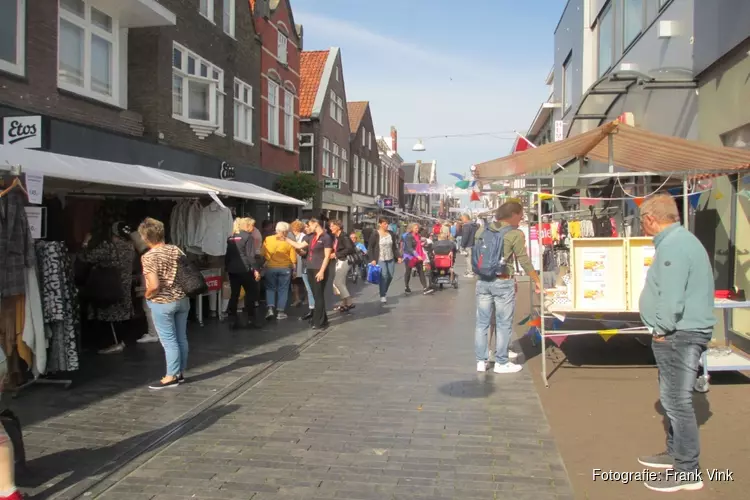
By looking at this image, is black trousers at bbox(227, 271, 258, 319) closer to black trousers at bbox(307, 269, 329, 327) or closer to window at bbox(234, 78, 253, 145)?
black trousers at bbox(307, 269, 329, 327)

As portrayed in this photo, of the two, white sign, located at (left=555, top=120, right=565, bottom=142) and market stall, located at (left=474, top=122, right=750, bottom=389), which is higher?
white sign, located at (left=555, top=120, right=565, bottom=142)

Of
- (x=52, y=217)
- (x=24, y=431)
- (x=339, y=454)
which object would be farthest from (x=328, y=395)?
(x=52, y=217)

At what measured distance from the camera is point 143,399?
5.83 m

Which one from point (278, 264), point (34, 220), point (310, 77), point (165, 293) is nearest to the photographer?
point (34, 220)

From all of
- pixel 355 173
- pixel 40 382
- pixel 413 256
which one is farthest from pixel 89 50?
pixel 355 173

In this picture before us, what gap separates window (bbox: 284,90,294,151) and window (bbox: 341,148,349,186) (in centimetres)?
937

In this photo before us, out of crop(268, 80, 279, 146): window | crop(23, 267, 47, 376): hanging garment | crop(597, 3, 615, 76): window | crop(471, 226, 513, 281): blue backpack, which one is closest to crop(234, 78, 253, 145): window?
crop(268, 80, 279, 146): window

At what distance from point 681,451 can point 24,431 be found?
4.74m

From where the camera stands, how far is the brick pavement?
→ 3.87m

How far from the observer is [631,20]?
463 inches

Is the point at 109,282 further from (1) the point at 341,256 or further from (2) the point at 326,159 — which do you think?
(2) the point at 326,159

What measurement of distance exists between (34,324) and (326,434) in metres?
2.69

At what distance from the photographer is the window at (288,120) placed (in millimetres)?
21859

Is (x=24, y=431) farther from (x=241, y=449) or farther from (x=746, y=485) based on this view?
(x=746, y=485)
